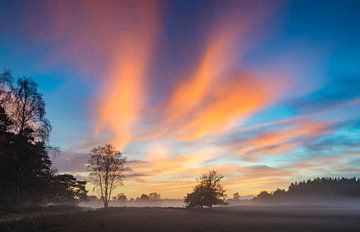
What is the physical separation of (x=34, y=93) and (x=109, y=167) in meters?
55.6

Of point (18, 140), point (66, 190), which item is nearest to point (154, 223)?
point (18, 140)

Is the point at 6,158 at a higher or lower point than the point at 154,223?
higher

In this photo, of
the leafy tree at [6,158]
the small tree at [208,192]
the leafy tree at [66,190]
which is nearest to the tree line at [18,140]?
the leafy tree at [6,158]

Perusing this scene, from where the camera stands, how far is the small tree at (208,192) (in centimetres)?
12444

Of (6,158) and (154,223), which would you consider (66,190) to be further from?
(154,223)

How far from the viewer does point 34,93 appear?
54375 millimetres

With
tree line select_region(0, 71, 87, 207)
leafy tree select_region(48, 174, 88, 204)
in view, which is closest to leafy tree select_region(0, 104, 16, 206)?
tree line select_region(0, 71, 87, 207)

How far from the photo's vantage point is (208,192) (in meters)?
124

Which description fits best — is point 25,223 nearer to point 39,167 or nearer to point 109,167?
point 39,167

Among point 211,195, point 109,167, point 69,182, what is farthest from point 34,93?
point 211,195

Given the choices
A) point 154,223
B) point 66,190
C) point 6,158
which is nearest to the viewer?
point 154,223

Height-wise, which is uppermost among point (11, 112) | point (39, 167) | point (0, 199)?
point (11, 112)

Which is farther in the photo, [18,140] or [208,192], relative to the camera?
[208,192]

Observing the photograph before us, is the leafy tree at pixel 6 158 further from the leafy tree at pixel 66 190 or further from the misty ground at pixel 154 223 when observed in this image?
the leafy tree at pixel 66 190
